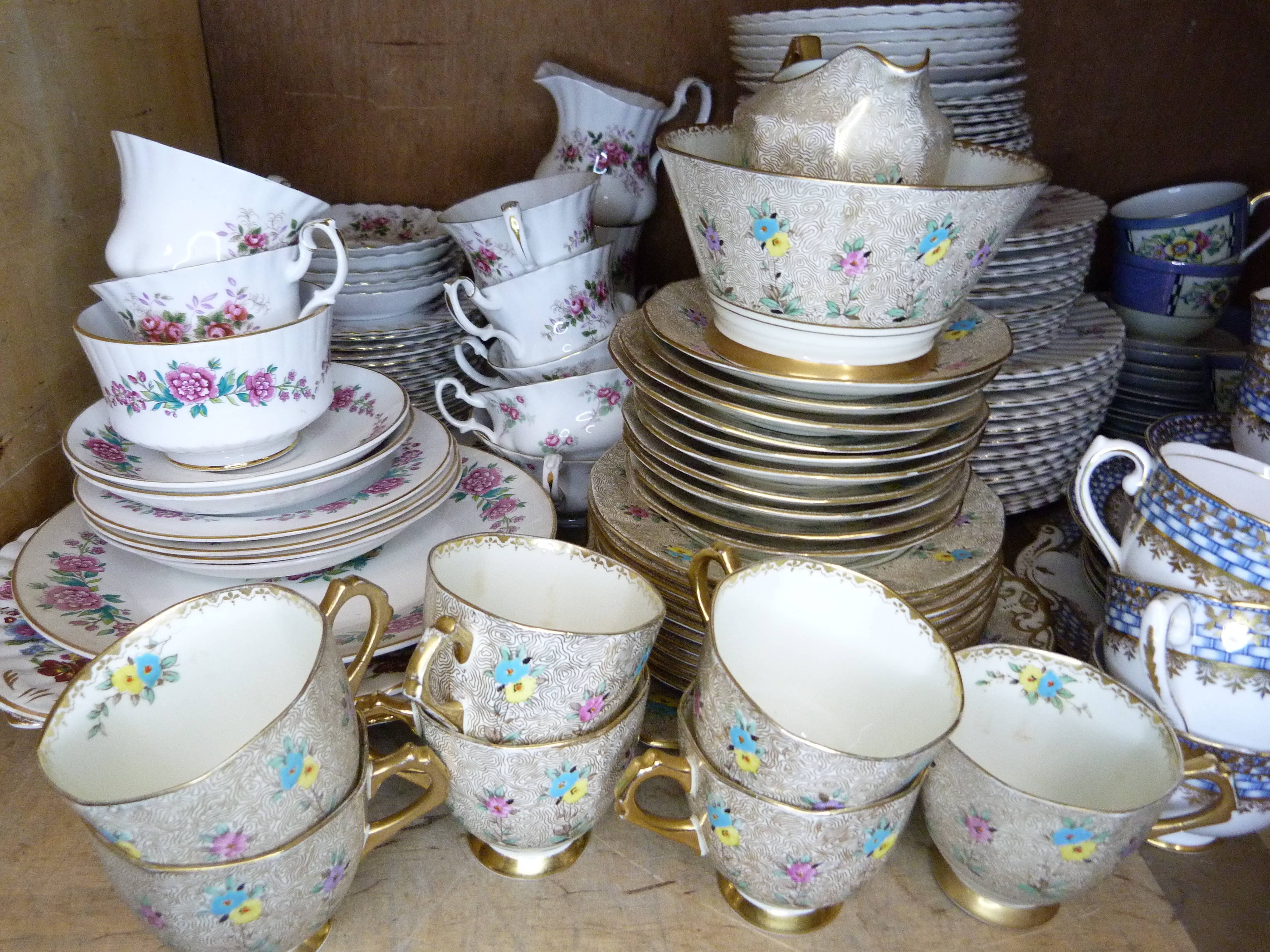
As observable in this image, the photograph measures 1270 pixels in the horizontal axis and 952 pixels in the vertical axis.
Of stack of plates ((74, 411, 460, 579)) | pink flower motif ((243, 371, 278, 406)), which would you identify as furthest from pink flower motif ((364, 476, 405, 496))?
pink flower motif ((243, 371, 278, 406))

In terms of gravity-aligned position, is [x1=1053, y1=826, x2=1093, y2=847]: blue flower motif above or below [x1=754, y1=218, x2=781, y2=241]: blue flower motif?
below

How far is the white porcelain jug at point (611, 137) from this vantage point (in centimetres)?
94

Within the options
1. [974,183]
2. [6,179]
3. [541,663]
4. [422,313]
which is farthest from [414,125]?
[541,663]

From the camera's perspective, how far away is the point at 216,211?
2.15 feet

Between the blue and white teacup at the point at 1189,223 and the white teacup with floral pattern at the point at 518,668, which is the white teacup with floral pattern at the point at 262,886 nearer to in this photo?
the white teacup with floral pattern at the point at 518,668

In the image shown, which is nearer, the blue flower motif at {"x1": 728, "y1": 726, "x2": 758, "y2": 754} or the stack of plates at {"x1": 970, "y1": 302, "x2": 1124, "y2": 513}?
the blue flower motif at {"x1": 728, "y1": 726, "x2": 758, "y2": 754}

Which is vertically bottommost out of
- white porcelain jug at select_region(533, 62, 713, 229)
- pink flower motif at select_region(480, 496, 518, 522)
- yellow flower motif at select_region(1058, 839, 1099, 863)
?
yellow flower motif at select_region(1058, 839, 1099, 863)

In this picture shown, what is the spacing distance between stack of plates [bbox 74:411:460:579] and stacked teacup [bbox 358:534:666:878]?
0.42 ft

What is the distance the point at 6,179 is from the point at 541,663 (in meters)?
0.58

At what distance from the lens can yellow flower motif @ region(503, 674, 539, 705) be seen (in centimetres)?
51

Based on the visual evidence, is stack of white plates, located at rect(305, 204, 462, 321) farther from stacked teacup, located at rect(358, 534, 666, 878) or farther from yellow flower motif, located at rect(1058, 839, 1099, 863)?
yellow flower motif, located at rect(1058, 839, 1099, 863)

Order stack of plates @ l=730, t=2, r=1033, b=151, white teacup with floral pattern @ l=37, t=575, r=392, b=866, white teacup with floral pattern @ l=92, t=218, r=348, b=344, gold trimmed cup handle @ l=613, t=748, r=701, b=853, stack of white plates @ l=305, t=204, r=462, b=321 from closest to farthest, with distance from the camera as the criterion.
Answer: white teacup with floral pattern @ l=37, t=575, r=392, b=866
gold trimmed cup handle @ l=613, t=748, r=701, b=853
white teacup with floral pattern @ l=92, t=218, r=348, b=344
stack of plates @ l=730, t=2, r=1033, b=151
stack of white plates @ l=305, t=204, r=462, b=321

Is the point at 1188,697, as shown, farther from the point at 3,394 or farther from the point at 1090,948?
the point at 3,394

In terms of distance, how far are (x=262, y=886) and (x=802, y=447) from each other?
1.28ft
